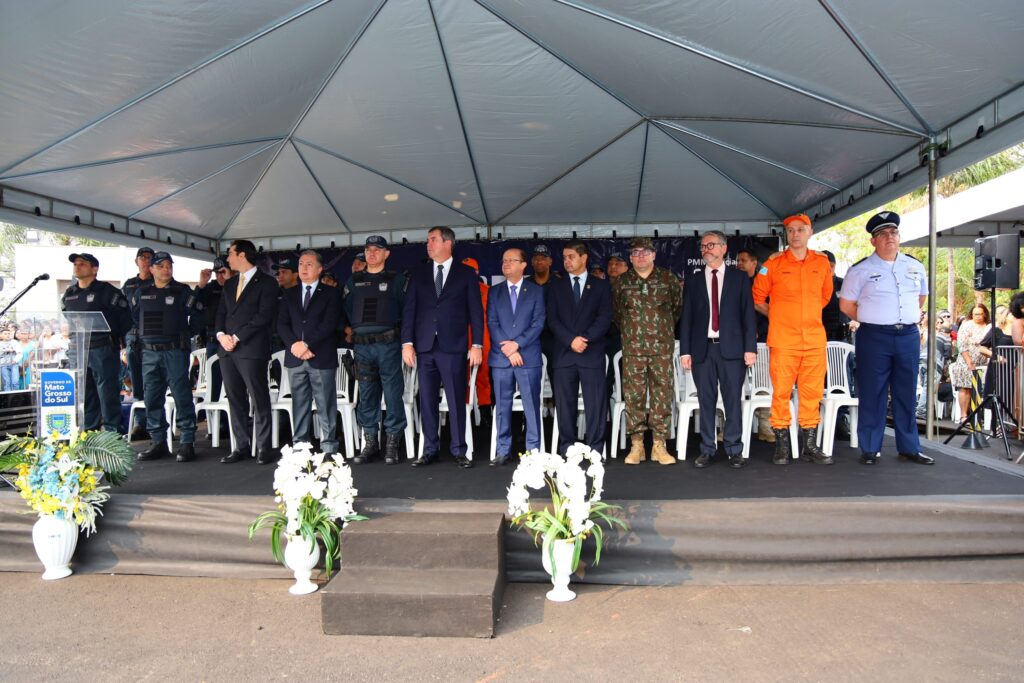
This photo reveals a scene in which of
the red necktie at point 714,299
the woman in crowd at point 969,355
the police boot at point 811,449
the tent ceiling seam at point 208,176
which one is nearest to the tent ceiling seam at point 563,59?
the red necktie at point 714,299

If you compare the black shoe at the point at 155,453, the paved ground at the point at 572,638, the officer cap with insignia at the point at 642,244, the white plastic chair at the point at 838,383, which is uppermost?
the officer cap with insignia at the point at 642,244

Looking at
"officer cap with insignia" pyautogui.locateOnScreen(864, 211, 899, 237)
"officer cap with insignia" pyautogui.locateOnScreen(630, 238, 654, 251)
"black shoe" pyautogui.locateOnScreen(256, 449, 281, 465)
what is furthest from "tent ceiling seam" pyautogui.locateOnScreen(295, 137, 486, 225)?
"officer cap with insignia" pyautogui.locateOnScreen(864, 211, 899, 237)

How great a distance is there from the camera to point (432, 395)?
4367 mm

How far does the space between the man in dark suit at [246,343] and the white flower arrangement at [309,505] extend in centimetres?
159

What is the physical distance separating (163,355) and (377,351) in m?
1.73

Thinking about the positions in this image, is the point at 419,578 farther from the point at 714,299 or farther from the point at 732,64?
the point at 732,64

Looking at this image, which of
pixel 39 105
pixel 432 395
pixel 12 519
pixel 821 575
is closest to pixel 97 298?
pixel 39 105

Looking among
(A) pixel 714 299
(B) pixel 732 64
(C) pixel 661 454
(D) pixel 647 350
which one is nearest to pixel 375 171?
(B) pixel 732 64

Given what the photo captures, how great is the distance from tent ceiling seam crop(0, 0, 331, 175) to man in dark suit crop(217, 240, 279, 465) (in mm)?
1174

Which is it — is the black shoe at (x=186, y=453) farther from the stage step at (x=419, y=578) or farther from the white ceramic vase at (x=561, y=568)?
the white ceramic vase at (x=561, y=568)

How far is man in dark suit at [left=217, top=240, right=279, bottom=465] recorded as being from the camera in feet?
14.8

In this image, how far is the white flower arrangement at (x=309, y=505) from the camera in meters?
2.89

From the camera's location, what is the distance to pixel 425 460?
14.0 ft

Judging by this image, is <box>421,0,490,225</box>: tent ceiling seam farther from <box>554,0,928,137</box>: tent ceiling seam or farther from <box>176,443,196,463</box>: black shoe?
<box>176,443,196,463</box>: black shoe
